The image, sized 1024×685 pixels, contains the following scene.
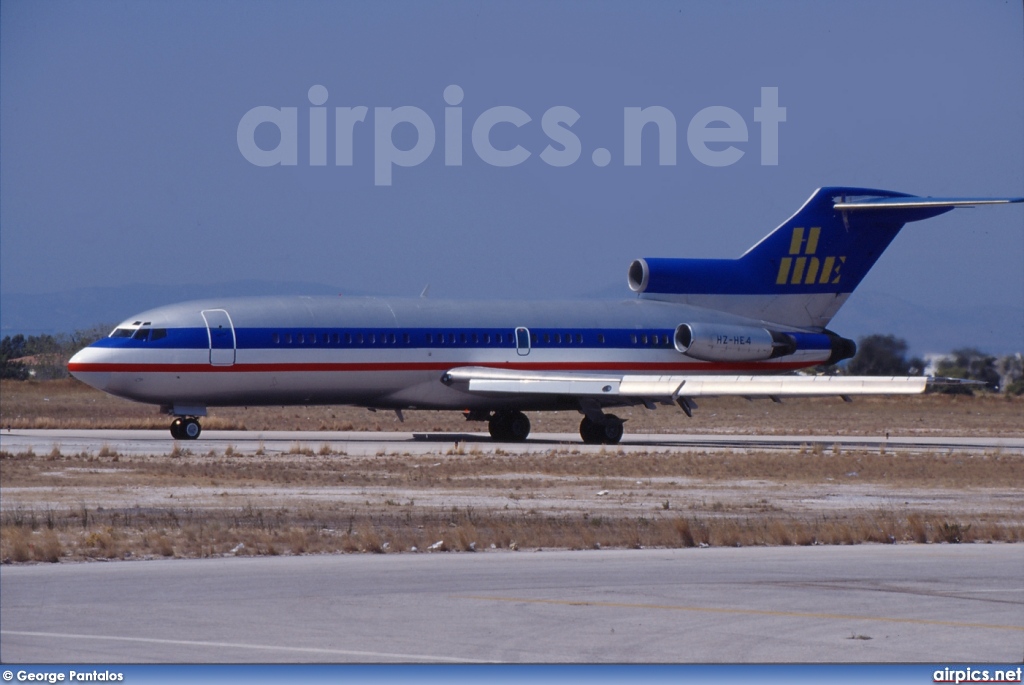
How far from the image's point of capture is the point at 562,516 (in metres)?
21.6

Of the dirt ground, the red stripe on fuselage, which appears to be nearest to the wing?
the red stripe on fuselage

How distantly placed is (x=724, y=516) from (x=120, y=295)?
1596cm

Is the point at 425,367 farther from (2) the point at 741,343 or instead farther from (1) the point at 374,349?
(2) the point at 741,343

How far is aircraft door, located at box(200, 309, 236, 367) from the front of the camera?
3709cm

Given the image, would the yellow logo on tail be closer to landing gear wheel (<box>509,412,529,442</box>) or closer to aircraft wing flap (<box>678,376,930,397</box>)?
aircraft wing flap (<box>678,376,930,397</box>)

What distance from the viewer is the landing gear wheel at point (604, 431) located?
134 feet

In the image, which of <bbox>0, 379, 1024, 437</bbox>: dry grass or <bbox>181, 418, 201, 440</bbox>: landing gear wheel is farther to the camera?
<bbox>0, 379, 1024, 437</bbox>: dry grass

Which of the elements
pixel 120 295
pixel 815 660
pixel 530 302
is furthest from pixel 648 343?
pixel 815 660

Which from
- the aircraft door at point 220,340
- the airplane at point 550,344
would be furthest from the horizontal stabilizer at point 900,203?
the aircraft door at point 220,340

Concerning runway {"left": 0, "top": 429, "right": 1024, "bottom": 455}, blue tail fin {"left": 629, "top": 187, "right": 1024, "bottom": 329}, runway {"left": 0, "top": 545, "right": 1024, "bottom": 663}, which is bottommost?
runway {"left": 0, "top": 429, "right": 1024, "bottom": 455}

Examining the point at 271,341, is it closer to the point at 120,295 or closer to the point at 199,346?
the point at 199,346

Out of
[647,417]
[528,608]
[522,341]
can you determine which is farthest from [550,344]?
[528,608]

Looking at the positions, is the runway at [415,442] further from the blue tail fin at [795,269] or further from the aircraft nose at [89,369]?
the blue tail fin at [795,269]

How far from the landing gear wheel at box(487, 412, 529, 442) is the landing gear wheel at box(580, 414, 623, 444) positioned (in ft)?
7.68
